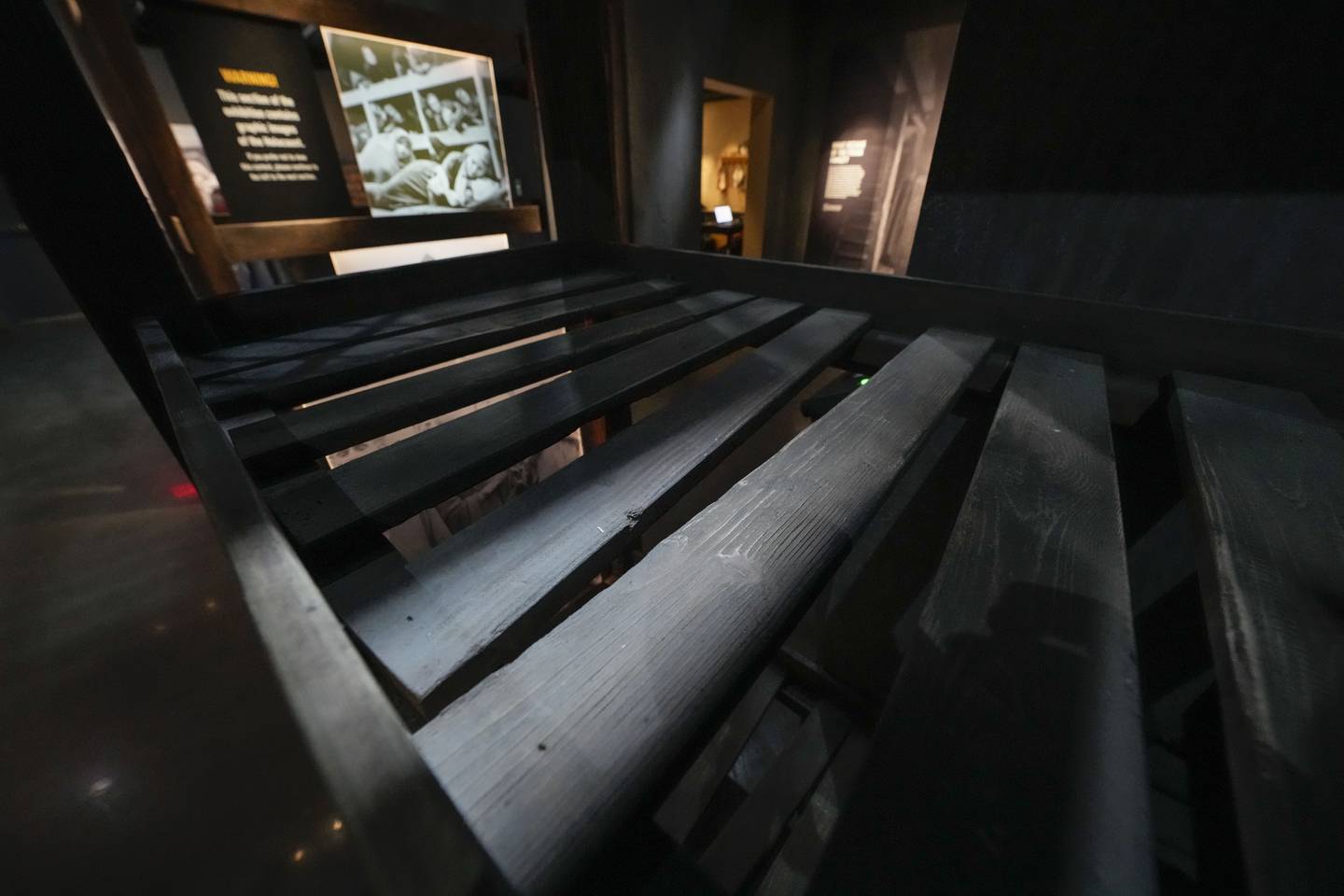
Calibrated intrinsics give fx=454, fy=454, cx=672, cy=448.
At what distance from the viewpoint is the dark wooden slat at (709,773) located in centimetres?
238

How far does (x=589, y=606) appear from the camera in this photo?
723mm

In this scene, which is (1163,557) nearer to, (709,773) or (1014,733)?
(1014,733)

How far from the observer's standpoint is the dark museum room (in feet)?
1.73

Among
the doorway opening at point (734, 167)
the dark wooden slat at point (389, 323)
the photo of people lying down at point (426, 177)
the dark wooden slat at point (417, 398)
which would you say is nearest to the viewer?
the dark wooden slat at point (417, 398)

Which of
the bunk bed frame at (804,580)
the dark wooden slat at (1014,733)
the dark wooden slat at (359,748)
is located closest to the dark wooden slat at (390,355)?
the bunk bed frame at (804,580)

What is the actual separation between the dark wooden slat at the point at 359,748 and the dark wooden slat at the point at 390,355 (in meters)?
1.04

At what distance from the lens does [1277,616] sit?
2.32 ft

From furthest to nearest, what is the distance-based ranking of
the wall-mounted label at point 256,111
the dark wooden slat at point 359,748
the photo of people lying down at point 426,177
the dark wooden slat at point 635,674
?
1. the photo of people lying down at point 426,177
2. the wall-mounted label at point 256,111
3. the dark wooden slat at point 635,674
4. the dark wooden slat at point 359,748

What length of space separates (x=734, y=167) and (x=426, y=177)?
22.1 ft

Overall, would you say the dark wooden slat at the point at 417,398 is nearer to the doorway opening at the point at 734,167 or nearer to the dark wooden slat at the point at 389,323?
the dark wooden slat at the point at 389,323

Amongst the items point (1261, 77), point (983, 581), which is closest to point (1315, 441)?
point (983, 581)

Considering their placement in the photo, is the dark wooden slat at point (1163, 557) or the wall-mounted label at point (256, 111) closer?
the dark wooden slat at point (1163, 557)

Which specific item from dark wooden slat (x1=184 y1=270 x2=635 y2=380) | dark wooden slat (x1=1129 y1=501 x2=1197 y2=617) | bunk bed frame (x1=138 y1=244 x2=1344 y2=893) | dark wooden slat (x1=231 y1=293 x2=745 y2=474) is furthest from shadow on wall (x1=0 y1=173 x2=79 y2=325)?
dark wooden slat (x1=1129 y1=501 x2=1197 y2=617)

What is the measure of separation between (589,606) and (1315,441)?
1.79 m
